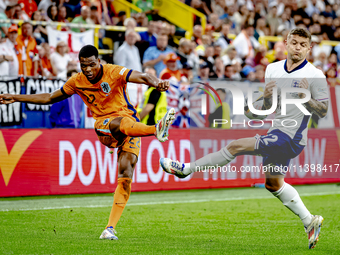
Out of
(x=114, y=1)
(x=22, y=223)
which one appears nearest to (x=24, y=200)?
(x=22, y=223)

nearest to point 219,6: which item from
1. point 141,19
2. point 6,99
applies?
point 141,19

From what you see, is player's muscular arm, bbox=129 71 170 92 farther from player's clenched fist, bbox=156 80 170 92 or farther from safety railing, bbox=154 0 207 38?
safety railing, bbox=154 0 207 38

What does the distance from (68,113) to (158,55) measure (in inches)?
143

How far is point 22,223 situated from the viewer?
7.46 metres

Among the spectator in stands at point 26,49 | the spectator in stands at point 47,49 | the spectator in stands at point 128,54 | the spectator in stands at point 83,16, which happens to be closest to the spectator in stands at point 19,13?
the spectator in stands at point 26,49

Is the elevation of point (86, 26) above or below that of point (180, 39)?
above

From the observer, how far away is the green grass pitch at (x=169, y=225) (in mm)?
5906

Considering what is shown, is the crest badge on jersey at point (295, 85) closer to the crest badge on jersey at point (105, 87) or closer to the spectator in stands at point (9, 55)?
the crest badge on jersey at point (105, 87)

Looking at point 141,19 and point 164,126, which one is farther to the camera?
point 141,19

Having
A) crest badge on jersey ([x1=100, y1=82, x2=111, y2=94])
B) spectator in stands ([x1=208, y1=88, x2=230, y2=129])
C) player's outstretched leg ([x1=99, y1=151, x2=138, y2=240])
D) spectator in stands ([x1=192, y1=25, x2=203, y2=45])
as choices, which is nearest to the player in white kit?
player's outstretched leg ([x1=99, y1=151, x2=138, y2=240])

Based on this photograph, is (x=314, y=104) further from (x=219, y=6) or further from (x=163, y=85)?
(x=219, y=6)

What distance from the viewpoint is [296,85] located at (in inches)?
230

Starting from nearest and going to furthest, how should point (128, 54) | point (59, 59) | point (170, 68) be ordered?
1. point (59, 59)
2. point (170, 68)
3. point (128, 54)

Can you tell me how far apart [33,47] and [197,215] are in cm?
613
